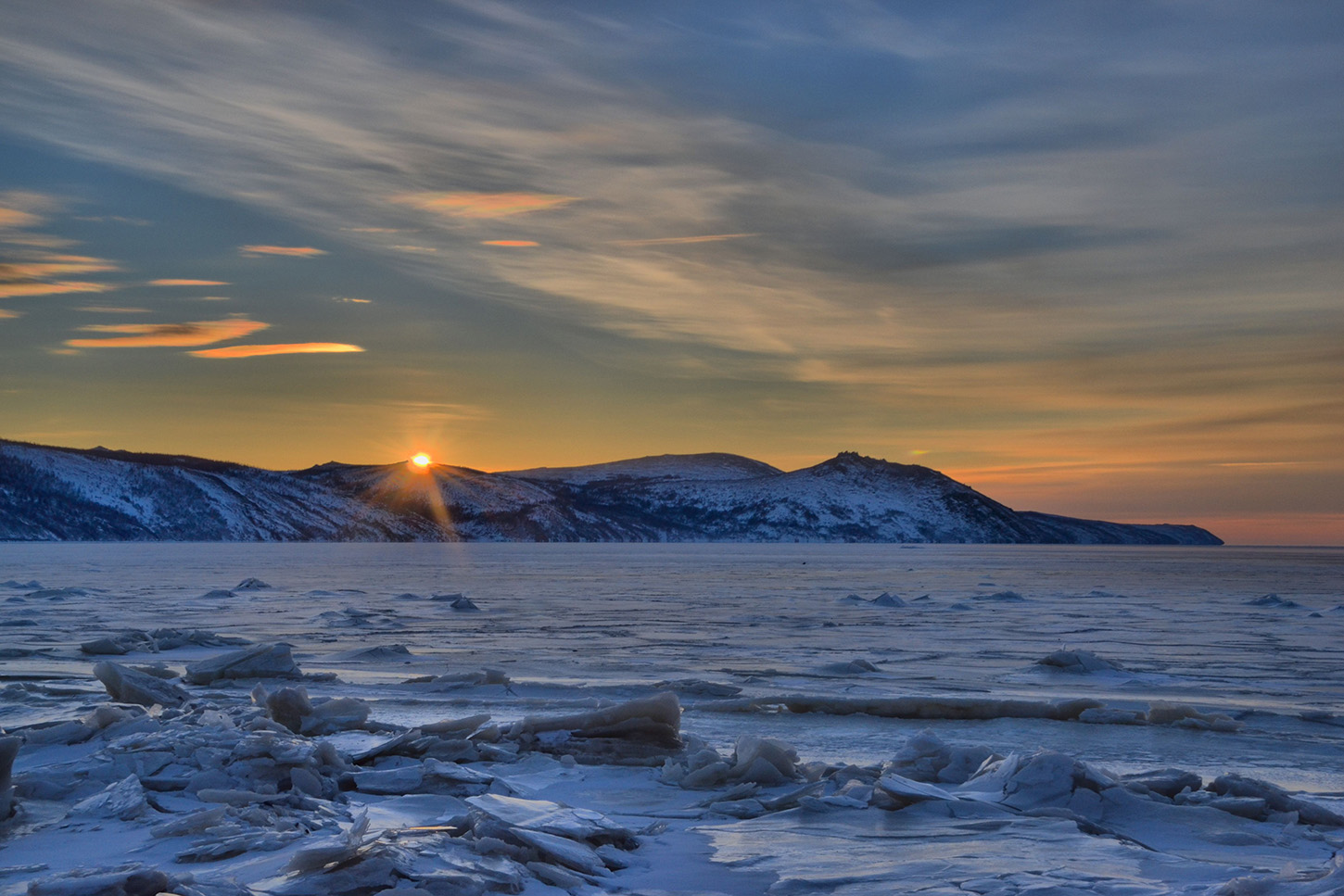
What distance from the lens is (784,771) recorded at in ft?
27.1

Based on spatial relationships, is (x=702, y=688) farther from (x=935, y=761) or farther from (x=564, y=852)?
(x=564, y=852)

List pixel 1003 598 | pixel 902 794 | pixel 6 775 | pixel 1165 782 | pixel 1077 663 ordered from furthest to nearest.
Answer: pixel 1003 598
pixel 1077 663
pixel 1165 782
pixel 902 794
pixel 6 775

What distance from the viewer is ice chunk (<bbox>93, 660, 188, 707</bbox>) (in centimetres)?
1113

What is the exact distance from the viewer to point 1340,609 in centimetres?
3156

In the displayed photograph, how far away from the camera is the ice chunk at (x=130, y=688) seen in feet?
36.5

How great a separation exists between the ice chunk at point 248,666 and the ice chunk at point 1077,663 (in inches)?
425

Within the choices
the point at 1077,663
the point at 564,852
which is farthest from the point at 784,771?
the point at 1077,663

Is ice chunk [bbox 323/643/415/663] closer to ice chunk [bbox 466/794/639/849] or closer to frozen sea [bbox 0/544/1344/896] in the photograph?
frozen sea [bbox 0/544/1344/896]

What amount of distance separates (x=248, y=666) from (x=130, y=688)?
267 centimetres

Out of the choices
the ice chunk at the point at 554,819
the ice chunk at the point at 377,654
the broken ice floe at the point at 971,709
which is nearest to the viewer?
the ice chunk at the point at 554,819

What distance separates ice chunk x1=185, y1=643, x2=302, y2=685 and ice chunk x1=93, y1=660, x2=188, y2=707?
2.16 m

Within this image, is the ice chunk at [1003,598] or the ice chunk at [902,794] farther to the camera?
the ice chunk at [1003,598]

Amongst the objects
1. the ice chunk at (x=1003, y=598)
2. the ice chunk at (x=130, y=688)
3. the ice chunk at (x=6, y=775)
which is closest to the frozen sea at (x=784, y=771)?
the ice chunk at (x=6, y=775)

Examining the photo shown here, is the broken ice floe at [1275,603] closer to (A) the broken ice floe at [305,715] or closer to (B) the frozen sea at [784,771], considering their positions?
(B) the frozen sea at [784,771]
